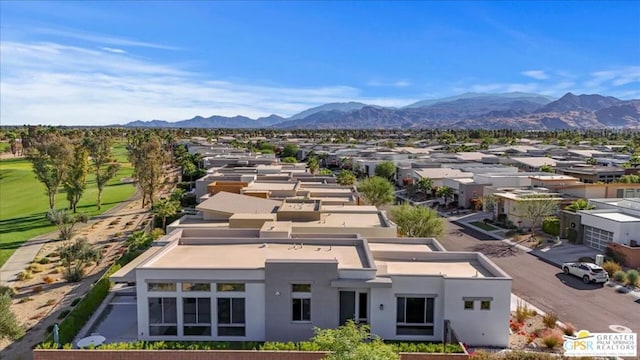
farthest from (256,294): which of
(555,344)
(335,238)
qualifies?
(555,344)

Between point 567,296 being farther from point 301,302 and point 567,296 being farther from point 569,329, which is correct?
point 301,302

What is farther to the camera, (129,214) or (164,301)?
(129,214)

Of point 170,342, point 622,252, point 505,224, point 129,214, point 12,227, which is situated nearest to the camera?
point 170,342

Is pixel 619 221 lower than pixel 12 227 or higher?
higher

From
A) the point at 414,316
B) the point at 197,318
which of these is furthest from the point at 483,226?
the point at 197,318

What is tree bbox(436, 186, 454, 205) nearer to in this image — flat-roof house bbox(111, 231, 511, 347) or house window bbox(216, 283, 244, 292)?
flat-roof house bbox(111, 231, 511, 347)

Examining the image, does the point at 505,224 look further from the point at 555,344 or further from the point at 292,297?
the point at 292,297
